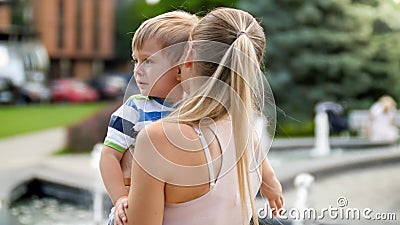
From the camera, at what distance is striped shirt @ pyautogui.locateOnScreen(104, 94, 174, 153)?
53.9 inches

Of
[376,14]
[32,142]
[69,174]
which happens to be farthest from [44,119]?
[69,174]

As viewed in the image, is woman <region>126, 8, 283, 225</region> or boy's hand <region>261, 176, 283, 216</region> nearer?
woman <region>126, 8, 283, 225</region>

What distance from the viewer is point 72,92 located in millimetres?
27016

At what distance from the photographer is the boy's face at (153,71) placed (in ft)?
4.40

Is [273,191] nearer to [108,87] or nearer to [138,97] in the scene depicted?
[138,97]

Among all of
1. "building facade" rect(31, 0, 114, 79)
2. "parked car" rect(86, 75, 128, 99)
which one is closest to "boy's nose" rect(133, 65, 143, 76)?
"parked car" rect(86, 75, 128, 99)

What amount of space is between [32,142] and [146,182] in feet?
42.3

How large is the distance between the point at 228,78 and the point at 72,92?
26.3m

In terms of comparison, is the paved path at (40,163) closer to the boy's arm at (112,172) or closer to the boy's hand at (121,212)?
the boy's arm at (112,172)

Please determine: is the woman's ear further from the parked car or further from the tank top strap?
the parked car

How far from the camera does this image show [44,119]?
19.5 m

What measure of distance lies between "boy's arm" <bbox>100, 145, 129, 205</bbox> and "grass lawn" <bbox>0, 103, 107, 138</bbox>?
1448 centimetres

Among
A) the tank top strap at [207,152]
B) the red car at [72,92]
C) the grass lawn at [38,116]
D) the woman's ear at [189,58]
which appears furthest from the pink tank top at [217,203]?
the red car at [72,92]

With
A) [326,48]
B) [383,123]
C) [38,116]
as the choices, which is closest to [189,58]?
[383,123]
